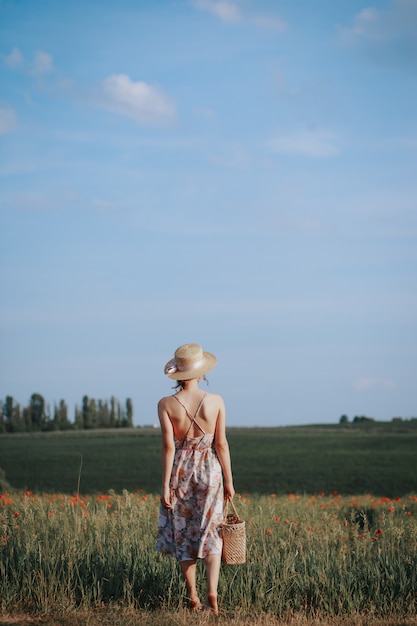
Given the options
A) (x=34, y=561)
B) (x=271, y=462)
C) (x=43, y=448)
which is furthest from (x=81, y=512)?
(x=43, y=448)

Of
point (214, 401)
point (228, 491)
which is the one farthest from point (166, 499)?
point (214, 401)

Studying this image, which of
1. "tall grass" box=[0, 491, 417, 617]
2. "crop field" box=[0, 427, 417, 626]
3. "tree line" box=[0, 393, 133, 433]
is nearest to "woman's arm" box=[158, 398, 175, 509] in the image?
"crop field" box=[0, 427, 417, 626]

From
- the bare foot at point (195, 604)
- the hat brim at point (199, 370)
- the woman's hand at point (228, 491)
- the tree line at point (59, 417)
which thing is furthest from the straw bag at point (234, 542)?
the tree line at point (59, 417)

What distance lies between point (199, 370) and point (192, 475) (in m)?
0.91

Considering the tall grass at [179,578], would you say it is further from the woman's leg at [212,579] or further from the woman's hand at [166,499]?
the woman's hand at [166,499]

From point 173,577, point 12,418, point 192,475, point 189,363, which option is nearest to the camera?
point 192,475

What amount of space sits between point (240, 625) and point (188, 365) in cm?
217

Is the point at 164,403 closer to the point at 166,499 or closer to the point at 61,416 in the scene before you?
the point at 166,499

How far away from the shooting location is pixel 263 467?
3656 cm

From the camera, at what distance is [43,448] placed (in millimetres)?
49781

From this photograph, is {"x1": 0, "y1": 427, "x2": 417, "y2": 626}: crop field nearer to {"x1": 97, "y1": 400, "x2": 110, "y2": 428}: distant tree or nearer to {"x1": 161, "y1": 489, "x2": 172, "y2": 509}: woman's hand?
{"x1": 161, "y1": 489, "x2": 172, "y2": 509}: woman's hand

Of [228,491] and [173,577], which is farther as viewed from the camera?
[173,577]

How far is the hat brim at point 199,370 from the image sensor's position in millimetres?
6766

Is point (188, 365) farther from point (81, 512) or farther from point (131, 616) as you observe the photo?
point (81, 512)
